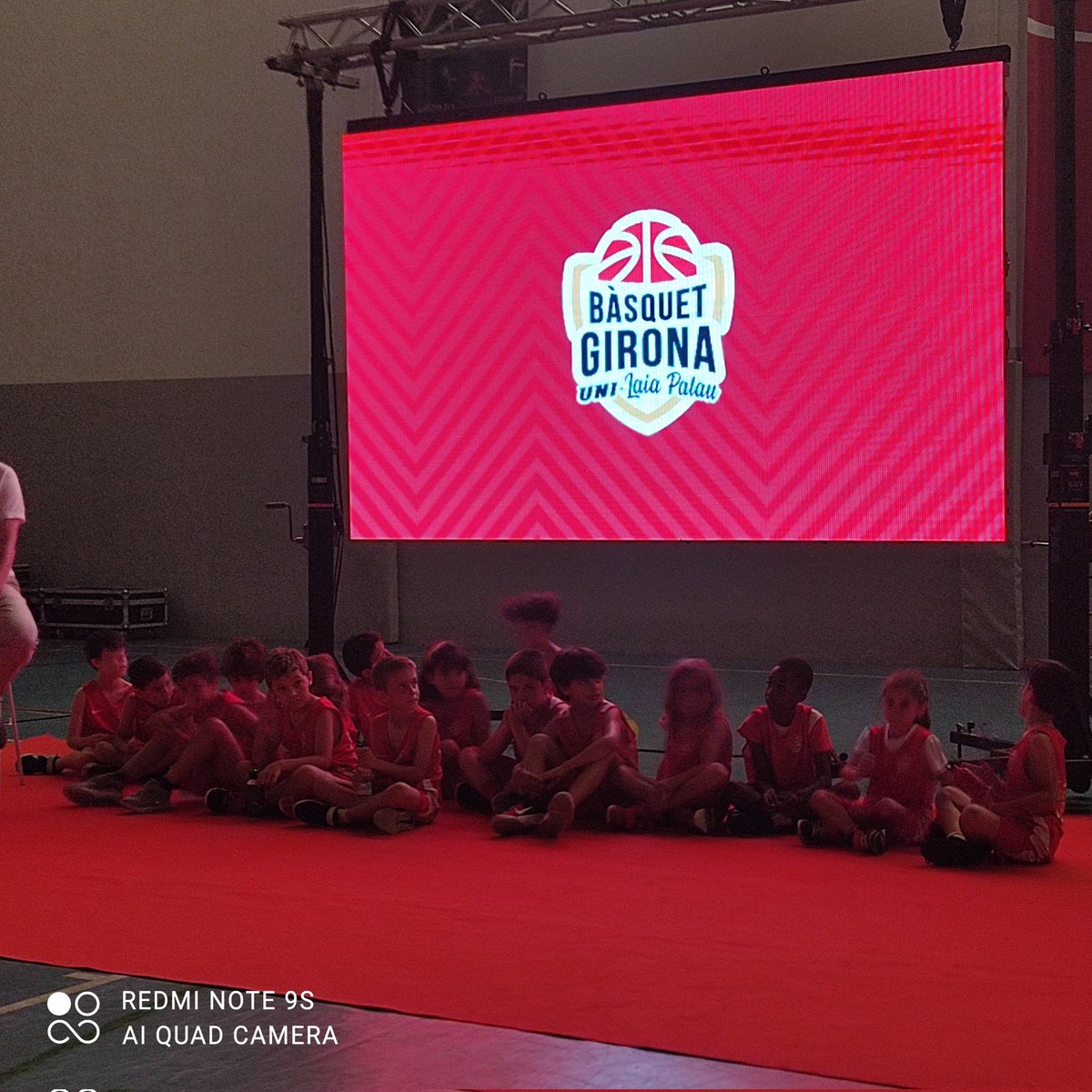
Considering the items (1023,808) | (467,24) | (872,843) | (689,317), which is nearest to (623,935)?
(872,843)

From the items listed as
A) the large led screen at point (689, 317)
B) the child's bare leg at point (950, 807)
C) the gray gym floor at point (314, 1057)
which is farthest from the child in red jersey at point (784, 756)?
the large led screen at point (689, 317)

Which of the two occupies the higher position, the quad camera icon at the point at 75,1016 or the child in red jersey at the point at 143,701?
the child in red jersey at the point at 143,701

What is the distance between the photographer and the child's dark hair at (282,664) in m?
5.21

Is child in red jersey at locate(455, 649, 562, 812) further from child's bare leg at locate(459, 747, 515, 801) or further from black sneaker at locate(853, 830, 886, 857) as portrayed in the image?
black sneaker at locate(853, 830, 886, 857)

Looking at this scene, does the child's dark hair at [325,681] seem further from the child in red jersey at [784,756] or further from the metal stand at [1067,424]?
the metal stand at [1067,424]

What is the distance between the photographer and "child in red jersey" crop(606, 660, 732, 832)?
4941mm

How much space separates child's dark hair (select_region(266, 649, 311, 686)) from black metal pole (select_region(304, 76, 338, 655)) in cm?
262

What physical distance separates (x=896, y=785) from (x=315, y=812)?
1.94m

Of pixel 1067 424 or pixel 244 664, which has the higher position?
Result: pixel 1067 424

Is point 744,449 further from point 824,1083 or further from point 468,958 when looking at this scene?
point 824,1083

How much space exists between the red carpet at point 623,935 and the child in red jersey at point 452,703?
1.68 ft

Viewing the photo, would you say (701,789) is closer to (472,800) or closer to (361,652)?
(472,800)

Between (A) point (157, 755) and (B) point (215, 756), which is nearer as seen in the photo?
(B) point (215, 756)

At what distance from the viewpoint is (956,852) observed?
4.36 meters
